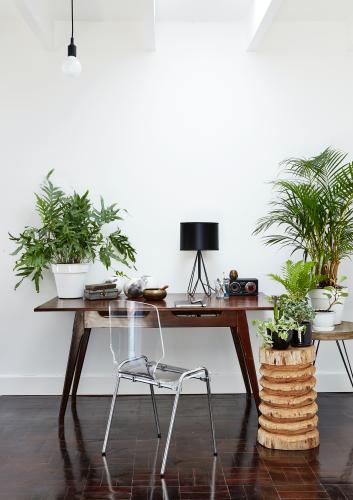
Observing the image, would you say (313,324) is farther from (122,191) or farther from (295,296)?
(122,191)

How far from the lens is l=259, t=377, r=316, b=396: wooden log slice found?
353cm

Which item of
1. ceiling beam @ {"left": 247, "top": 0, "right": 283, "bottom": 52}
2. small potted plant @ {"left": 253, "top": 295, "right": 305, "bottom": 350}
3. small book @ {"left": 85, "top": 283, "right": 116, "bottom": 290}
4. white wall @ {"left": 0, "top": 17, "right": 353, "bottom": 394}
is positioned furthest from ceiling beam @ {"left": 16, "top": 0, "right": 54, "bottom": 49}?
small potted plant @ {"left": 253, "top": 295, "right": 305, "bottom": 350}

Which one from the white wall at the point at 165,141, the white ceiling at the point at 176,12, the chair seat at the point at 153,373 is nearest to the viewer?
the chair seat at the point at 153,373

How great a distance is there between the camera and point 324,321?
13.4 feet

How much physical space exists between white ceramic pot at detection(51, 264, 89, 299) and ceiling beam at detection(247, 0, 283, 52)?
2.31m

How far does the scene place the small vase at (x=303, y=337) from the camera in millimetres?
3637

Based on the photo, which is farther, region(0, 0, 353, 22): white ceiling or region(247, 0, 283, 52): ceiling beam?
region(0, 0, 353, 22): white ceiling

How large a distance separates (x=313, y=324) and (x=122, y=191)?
1964mm

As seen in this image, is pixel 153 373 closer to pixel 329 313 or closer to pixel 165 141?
pixel 329 313

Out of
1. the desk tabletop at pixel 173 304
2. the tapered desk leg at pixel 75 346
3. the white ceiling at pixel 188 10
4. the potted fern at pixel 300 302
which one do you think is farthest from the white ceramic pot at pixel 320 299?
the white ceiling at pixel 188 10

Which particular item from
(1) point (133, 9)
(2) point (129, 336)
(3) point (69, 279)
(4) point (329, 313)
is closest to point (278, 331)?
(4) point (329, 313)

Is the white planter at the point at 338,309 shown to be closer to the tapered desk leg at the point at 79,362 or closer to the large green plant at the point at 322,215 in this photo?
the large green plant at the point at 322,215

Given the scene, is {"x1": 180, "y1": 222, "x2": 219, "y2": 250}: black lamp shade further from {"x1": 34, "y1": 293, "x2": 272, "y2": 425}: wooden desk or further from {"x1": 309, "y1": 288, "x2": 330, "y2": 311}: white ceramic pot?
{"x1": 309, "y1": 288, "x2": 330, "y2": 311}: white ceramic pot

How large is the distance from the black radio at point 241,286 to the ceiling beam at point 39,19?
247 centimetres
